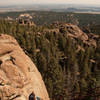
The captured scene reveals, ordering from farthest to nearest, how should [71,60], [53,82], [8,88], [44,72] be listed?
[71,60]
[44,72]
[53,82]
[8,88]

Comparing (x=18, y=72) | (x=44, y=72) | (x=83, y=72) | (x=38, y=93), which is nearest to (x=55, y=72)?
(x=44, y=72)

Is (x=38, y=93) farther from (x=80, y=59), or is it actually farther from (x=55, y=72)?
(x=80, y=59)

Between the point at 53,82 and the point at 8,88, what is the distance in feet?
99.5

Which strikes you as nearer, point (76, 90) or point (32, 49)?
point (76, 90)

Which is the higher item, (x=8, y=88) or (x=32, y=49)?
(x=8, y=88)

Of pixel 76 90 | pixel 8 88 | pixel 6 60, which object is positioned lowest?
pixel 76 90

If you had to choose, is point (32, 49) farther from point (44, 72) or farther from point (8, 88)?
point (8, 88)

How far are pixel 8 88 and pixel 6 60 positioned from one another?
19.9 ft

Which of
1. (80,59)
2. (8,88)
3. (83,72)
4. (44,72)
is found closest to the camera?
(8,88)

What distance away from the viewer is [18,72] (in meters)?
21.3

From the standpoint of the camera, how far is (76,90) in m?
47.3

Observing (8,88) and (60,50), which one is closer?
(8,88)

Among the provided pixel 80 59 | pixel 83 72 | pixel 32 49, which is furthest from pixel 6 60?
pixel 80 59

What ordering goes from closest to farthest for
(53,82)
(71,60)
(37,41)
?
1. (53,82)
2. (71,60)
3. (37,41)
